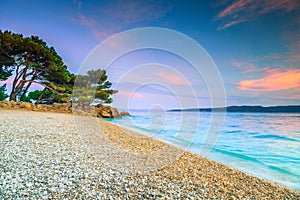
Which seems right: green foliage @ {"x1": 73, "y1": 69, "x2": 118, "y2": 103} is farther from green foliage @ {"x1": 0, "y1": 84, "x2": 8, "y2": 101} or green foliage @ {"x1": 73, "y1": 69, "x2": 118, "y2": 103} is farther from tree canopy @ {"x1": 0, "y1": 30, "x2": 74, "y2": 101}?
green foliage @ {"x1": 0, "y1": 84, "x2": 8, "y2": 101}

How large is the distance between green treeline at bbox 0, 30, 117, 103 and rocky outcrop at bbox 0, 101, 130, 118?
1.19 metres

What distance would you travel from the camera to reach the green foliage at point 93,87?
22172mm

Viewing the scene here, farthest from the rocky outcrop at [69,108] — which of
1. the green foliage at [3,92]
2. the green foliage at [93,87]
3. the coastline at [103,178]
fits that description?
the coastline at [103,178]

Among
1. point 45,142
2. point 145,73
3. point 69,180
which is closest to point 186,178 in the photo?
point 69,180

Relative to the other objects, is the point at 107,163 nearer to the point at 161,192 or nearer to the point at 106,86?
the point at 161,192

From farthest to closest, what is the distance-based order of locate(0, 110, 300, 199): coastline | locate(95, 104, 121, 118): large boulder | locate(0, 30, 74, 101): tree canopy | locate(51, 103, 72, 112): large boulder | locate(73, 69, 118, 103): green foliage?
locate(95, 104, 121, 118): large boulder, locate(73, 69, 118, 103): green foliage, locate(51, 103, 72, 112): large boulder, locate(0, 30, 74, 101): tree canopy, locate(0, 110, 300, 199): coastline

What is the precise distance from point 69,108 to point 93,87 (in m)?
4.78

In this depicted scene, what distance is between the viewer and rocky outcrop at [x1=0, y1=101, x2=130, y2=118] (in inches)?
608

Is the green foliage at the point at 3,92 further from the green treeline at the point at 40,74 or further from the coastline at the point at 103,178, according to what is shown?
the coastline at the point at 103,178

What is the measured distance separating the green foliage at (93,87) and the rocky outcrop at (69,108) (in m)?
1.53

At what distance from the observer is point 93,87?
2373 cm

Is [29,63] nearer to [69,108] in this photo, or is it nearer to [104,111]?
[69,108]

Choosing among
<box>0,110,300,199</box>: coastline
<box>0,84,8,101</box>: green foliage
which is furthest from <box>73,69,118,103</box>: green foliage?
<box>0,110,300,199</box>: coastline

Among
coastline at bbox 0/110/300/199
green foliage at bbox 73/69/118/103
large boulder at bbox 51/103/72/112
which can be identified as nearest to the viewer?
coastline at bbox 0/110/300/199
